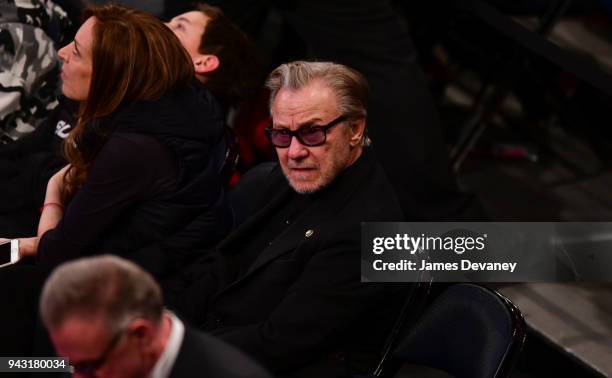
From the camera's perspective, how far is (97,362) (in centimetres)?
154

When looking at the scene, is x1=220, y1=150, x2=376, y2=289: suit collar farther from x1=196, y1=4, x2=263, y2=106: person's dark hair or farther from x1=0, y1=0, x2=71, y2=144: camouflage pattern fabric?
x1=0, y1=0, x2=71, y2=144: camouflage pattern fabric

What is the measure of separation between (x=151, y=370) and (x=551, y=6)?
285 cm

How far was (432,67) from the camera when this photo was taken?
16.6 feet

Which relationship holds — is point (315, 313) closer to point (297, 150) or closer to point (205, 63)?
point (297, 150)

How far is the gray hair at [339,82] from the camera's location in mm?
2406

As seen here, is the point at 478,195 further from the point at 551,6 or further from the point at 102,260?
the point at 102,260

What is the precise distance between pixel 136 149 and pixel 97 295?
3.39 feet

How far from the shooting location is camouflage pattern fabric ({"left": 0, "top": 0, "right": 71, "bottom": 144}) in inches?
123

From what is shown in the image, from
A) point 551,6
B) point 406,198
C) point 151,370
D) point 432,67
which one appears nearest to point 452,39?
point 432,67

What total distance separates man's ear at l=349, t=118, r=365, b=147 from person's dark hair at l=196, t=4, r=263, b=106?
0.79 metres

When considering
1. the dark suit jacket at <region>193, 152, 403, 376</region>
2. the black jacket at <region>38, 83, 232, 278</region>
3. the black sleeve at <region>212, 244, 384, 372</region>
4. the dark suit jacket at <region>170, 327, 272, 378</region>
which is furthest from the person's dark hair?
the dark suit jacket at <region>170, 327, 272, 378</region>

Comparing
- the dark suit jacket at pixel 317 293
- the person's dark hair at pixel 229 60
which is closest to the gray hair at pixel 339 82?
the dark suit jacket at pixel 317 293

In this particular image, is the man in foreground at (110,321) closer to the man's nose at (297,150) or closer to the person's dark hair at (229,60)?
the man's nose at (297,150)

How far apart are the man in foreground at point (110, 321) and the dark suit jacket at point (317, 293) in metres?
0.64
